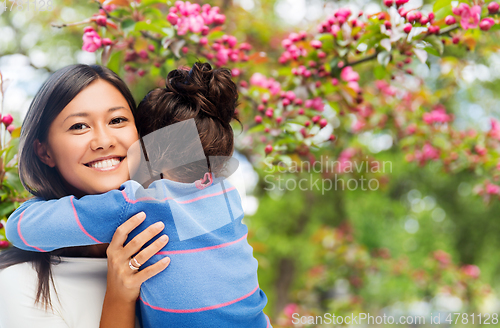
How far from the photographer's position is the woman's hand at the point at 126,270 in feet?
2.84

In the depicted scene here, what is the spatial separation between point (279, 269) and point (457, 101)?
3365 mm

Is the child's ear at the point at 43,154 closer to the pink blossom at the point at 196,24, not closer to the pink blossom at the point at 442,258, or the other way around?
the pink blossom at the point at 196,24

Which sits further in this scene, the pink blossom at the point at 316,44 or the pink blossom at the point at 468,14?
the pink blossom at the point at 316,44

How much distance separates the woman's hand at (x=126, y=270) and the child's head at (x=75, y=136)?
6.5 inches

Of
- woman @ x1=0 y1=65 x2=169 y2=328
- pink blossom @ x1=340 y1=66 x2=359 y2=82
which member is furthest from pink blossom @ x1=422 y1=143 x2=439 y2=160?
woman @ x1=0 y1=65 x2=169 y2=328

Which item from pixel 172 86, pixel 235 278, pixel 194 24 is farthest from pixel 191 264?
pixel 194 24

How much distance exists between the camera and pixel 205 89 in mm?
1018

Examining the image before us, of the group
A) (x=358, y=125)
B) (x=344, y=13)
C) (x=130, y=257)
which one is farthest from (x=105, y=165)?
(x=358, y=125)

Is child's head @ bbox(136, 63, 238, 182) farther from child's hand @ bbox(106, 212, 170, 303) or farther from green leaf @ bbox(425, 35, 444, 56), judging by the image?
green leaf @ bbox(425, 35, 444, 56)

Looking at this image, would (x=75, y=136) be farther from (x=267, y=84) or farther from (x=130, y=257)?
(x=267, y=84)

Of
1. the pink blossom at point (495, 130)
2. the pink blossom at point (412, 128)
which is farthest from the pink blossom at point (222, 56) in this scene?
the pink blossom at point (495, 130)

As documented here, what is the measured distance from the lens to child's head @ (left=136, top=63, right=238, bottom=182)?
0.99 meters

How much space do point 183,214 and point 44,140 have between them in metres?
0.47

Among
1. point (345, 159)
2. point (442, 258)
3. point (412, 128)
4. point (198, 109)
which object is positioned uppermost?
point (198, 109)
